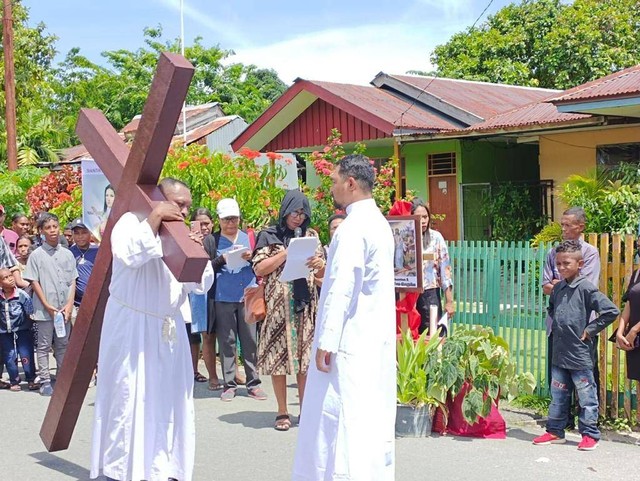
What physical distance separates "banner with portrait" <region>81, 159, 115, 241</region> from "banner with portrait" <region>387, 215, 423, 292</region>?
16.4ft

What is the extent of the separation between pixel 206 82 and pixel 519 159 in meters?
25.7

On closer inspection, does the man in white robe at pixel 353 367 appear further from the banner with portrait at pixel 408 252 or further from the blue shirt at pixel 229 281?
the blue shirt at pixel 229 281

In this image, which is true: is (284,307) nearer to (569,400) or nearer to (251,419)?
(251,419)

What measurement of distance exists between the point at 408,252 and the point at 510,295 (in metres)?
Answer: 1.43

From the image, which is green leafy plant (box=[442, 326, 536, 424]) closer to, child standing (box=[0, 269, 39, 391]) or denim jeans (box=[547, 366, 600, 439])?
denim jeans (box=[547, 366, 600, 439])

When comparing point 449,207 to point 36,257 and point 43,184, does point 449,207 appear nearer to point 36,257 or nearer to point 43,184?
point 43,184

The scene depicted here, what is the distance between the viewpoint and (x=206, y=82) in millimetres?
42875

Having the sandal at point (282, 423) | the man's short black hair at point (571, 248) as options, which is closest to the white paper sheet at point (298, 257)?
the sandal at point (282, 423)

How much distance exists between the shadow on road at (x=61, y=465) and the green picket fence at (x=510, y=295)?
3725 millimetres

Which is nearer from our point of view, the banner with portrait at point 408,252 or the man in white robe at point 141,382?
the man in white robe at point 141,382

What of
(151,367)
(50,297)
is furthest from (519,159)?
(151,367)

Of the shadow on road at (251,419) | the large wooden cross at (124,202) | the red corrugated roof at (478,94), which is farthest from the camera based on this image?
the red corrugated roof at (478,94)

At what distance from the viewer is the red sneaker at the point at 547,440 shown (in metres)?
6.52

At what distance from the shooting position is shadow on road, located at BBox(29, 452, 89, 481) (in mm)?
5887
